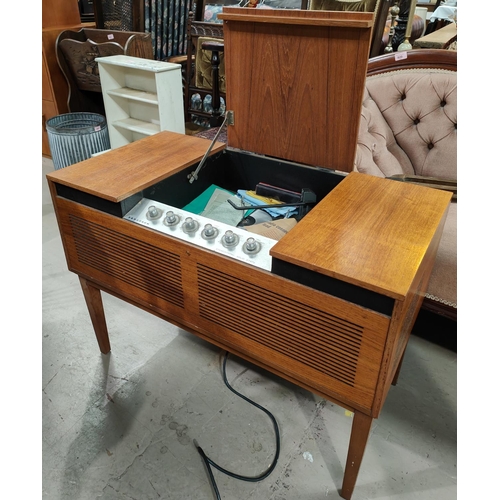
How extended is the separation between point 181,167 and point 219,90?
1.88m

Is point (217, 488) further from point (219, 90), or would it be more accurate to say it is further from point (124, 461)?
point (219, 90)

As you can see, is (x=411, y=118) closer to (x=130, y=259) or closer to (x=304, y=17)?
(x=304, y=17)

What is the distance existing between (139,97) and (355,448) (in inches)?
92.9

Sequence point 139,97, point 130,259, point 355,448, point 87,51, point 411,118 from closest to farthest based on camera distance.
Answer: point 355,448, point 130,259, point 411,118, point 139,97, point 87,51

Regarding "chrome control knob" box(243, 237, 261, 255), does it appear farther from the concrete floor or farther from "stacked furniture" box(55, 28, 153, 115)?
"stacked furniture" box(55, 28, 153, 115)

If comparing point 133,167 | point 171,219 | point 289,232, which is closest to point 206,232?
point 171,219

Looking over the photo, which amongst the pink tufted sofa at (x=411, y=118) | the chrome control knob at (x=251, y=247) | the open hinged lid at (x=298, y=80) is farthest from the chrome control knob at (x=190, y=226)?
the pink tufted sofa at (x=411, y=118)

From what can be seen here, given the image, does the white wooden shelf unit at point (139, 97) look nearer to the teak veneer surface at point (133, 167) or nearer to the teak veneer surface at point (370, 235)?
the teak veneer surface at point (133, 167)

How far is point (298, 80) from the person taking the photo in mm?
1240

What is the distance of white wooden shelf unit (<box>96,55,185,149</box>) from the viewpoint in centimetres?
252

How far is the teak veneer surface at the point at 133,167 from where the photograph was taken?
45.9 inches

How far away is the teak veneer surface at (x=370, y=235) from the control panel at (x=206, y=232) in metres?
0.09

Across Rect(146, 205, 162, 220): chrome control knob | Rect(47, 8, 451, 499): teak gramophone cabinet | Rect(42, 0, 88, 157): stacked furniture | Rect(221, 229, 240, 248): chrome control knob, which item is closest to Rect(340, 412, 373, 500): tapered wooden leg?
Rect(47, 8, 451, 499): teak gramophone cabinet

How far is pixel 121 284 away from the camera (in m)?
1.31
